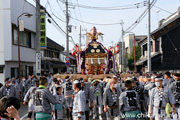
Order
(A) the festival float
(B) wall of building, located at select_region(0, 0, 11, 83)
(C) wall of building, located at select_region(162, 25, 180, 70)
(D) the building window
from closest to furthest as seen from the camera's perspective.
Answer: (B) wall of building, located at select_region(0, 0, 11, 83) → (A) the festival float → (D) the building window → (C) wall of building, located at select_region(162, 25, 180, 70)

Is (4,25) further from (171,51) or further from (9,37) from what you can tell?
(171,51)

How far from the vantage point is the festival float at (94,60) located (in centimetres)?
1868

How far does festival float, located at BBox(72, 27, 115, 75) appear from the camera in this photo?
18.7 meters

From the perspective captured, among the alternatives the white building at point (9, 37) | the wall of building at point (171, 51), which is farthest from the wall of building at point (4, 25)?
the wall of building at point (171, 51)

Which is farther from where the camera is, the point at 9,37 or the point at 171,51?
the point at 171,51

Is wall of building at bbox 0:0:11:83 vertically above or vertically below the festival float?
above

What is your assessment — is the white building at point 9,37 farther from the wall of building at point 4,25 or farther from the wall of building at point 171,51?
the wall of building at point 171,51

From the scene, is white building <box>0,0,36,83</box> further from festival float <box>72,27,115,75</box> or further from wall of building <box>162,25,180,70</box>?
wall of building <box>162,25,180,70</box>

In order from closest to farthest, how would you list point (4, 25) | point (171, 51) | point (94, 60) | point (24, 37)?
point (4, 25), point (94, 60), point (24, 37), point (171, 51)

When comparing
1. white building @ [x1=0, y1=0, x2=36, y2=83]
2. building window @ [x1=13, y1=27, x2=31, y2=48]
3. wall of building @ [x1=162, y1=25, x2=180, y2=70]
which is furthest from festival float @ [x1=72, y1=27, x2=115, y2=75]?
wall of building @ [x1=162, y1=25, x2=180, y2=70]

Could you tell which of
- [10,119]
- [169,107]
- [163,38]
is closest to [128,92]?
[169,107]

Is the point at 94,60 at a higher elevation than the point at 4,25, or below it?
below

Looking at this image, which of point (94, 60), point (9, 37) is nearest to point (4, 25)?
point (9, 37)

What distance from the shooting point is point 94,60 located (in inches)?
745
